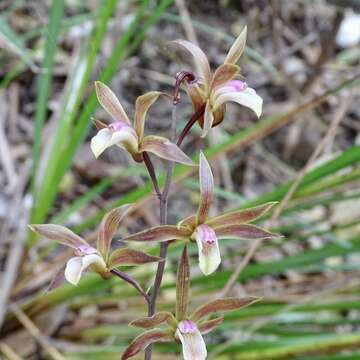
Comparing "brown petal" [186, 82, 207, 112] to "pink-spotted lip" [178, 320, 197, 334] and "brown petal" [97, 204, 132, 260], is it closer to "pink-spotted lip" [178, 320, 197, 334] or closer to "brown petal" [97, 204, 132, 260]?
"brown petal" [97, 204, 132, 260]

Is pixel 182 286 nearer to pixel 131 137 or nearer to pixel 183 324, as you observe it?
pixel 183 324

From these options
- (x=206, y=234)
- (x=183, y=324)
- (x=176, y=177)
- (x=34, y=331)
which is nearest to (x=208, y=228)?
(x=206, y=234)

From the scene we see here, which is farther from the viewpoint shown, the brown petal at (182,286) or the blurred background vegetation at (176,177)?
the blurred background vegetation at (176,177)

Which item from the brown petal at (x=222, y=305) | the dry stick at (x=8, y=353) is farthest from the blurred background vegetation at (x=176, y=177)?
the brown petal at (x=222, y=305)

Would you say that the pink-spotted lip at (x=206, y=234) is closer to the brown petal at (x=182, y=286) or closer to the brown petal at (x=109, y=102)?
the brown petal at (x=182, y=286)

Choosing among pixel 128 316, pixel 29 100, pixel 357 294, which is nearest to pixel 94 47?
pixel 128 316

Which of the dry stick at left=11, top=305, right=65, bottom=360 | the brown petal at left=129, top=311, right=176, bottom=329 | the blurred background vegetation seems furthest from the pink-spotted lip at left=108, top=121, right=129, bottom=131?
the dry stick at left=11, top=305, right=65, bottom=360
